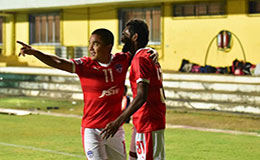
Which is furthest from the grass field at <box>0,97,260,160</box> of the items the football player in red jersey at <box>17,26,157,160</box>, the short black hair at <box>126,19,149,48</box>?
the short black hair at <box>126,19,149,48</box>

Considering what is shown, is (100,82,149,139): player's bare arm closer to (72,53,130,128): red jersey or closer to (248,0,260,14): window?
(72,53,130,128): red jersey

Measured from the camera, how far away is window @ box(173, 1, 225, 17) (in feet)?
67.5

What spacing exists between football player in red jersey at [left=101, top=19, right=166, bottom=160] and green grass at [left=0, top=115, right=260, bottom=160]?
3.91 metres

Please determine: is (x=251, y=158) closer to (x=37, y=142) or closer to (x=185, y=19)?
(x=37, y=142)

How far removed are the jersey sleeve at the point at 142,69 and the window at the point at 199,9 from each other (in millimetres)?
15572

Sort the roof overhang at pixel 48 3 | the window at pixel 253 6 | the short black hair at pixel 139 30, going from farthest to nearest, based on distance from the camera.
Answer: the roof overhang at pixel 48 3, the window at pixel 253 6, the short black hair at pixel 139 30

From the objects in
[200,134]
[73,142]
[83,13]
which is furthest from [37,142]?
[83,13]

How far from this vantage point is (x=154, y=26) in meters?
22.8

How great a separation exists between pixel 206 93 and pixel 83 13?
9880mm

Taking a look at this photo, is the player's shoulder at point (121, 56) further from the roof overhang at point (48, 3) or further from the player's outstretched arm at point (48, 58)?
the roof overhang at point (48, 3)

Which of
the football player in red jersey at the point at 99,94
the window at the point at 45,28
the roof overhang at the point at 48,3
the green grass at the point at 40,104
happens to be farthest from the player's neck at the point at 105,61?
the window at the point at 45,28

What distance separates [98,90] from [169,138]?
611cm

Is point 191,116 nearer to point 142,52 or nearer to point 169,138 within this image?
point 169,138

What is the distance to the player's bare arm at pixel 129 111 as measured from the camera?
16.7ft
